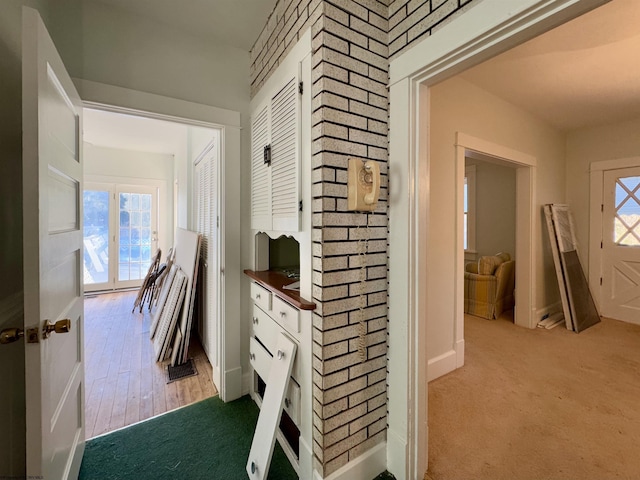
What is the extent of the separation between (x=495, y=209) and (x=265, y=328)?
177 inches

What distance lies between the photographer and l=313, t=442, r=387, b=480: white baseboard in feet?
4.17

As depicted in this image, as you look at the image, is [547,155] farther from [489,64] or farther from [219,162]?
[219,162]

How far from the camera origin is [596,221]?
148 inches

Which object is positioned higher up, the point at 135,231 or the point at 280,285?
the point at 135,231

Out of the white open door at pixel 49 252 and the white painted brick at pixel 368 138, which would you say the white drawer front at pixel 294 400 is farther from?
the white painted brick at pixel 368 138

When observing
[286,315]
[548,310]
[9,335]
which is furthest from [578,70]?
[9,335]

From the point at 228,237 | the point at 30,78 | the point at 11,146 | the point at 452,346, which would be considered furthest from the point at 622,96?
the point at 11,146

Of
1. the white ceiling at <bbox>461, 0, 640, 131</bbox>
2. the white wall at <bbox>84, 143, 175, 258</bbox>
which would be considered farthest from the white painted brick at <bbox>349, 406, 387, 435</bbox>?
the white wall at <bbox>84, 143, 175, 258</bbox>

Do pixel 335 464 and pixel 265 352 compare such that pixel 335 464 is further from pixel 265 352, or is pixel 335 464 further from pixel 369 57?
pixel 369 57

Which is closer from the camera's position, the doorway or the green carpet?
the green carpet

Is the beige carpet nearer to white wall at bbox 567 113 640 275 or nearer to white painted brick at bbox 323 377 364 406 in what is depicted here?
white painted brick at bbox 323 377 364 406

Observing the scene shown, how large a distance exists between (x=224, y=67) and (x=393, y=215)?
1660 mm

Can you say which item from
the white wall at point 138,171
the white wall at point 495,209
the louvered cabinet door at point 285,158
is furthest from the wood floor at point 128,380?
the white wall at point 495,209

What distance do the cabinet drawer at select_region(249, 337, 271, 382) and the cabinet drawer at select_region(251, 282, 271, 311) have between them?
10.7 inches
